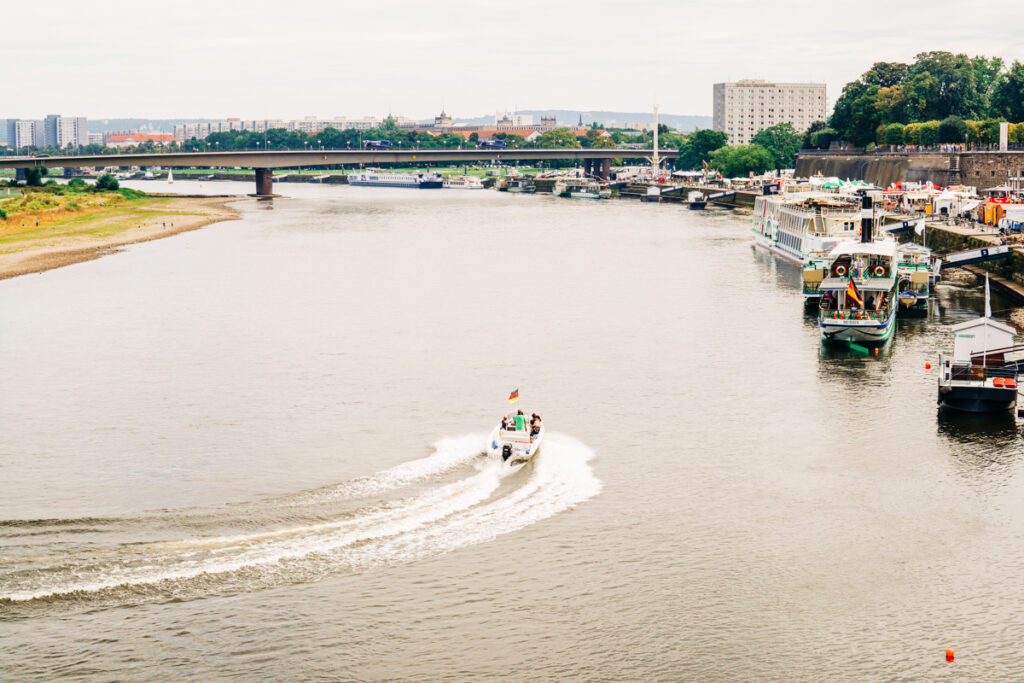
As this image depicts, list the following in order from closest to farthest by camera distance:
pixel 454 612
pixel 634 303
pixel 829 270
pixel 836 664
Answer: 1. pixel 836 664
2. pixel 454 612
3. pixel 829 270
4. pixel 634 303

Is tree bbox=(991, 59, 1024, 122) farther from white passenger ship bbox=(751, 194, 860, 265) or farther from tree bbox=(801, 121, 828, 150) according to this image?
white passenger ship bbox=(751, 194, 860, 265)

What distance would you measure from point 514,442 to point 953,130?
92435mm

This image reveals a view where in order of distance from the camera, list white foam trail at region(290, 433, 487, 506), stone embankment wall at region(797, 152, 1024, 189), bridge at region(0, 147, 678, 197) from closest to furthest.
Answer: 1. white foam trail at region(290, 433, 487, 506)
2. stone embankment wall at region(797, 152, 1024, 189)
3. bridge at region(0, 147, 678, 197)

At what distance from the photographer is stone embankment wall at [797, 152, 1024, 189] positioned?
92.8 metres

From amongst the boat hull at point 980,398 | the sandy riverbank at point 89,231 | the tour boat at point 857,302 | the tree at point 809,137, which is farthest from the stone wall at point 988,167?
the sandy riverbank at point 89,231

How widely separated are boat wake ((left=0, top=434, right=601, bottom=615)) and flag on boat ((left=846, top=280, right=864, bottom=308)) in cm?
1935

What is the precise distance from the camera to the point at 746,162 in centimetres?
15662

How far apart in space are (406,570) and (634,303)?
33.5 m

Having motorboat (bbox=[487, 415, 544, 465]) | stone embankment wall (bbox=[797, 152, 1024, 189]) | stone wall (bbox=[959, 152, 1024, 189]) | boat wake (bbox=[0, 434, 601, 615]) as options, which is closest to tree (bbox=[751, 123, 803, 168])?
stone embankment wall (bbox=[797, 152, 1024, 189])

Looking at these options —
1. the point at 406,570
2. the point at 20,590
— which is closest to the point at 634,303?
the point at 406,570

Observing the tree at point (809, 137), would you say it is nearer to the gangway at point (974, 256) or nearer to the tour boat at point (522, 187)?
the tour boat at point (522, 187)

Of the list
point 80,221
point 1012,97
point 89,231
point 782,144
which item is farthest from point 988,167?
point 782,144

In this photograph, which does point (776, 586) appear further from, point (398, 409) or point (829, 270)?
point (829, 270)

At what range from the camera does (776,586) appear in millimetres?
21953
